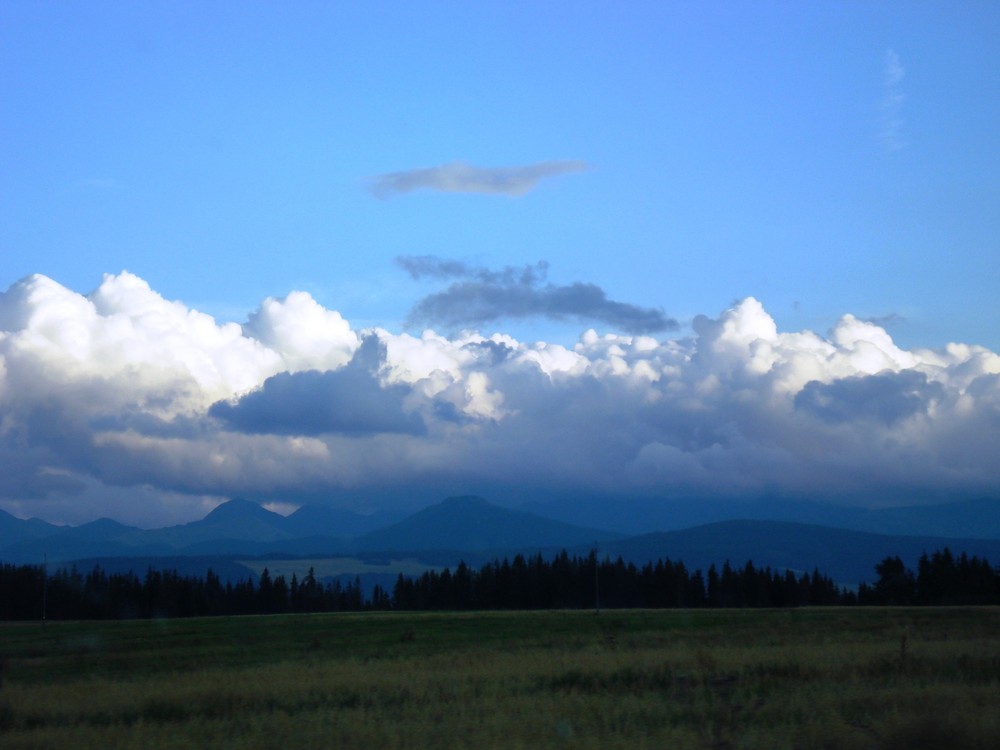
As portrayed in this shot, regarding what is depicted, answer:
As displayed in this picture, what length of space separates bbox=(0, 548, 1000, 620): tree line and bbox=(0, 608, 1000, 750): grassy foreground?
254ft

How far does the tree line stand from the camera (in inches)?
4510

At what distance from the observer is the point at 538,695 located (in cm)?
2111

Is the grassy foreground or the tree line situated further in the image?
the tree line

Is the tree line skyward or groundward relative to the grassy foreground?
groundward

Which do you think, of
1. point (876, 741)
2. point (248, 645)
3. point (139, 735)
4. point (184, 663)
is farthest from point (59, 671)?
point (876, 741)

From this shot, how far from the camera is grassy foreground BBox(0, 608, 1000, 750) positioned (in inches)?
606

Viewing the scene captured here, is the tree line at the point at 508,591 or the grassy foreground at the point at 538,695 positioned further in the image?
the tree line at the point at 508,591

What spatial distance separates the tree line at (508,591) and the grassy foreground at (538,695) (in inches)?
3050

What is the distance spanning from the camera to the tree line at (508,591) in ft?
376

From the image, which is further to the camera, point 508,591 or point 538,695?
point 508,591

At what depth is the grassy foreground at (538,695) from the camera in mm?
15391

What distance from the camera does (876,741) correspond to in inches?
542

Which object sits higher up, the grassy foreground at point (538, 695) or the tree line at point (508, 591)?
the grassy foreground at point (538, 695)

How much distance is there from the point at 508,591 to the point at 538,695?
10912 centimetres
